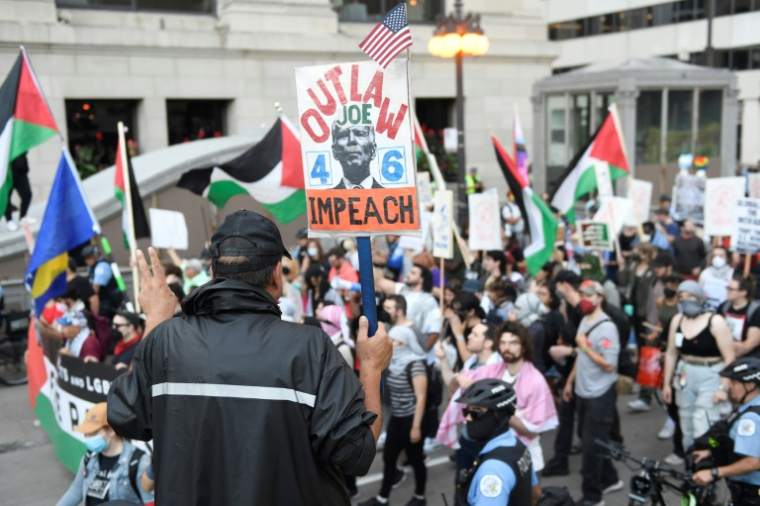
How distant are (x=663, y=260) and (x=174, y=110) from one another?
1530 cm

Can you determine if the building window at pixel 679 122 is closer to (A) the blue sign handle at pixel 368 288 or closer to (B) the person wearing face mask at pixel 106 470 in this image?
(B) the person wearing face mask at pixel 106 470

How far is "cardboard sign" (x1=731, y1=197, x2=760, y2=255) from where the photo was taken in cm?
871

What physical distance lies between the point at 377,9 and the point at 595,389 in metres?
19.0

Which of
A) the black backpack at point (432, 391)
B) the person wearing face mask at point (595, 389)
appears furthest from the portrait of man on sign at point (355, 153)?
the person wearing face mask at point (595, 389)

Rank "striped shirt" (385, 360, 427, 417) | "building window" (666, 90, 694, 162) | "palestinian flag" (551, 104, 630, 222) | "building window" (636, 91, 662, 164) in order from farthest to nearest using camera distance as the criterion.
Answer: "building window" (666, 90, 694, 162) → "building window" (636, 91, 662, 164) → "palestinian flag" (551, 104, 630, 222) → "striped shirt" (385, 360, 427, 417)

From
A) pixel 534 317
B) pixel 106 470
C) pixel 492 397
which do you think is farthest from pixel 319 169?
pixel 534 317

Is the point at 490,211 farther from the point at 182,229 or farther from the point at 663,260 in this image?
the point at 182,229

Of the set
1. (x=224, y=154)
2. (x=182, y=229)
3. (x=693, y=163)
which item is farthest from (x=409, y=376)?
(x=693, y=163)

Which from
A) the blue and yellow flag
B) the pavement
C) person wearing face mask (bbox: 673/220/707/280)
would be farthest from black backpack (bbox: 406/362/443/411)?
person wearing face mask (bbox: 673/220/707/280)

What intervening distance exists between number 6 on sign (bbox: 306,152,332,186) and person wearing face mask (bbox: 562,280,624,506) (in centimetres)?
384

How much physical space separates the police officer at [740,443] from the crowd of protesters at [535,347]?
1.12 m

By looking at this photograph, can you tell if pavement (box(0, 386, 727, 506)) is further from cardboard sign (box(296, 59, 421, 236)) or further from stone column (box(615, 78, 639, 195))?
stone column (box(615, 78, 639, 195))

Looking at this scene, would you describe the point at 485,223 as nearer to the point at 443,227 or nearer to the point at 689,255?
the point at 443,227

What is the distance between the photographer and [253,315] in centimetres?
228
